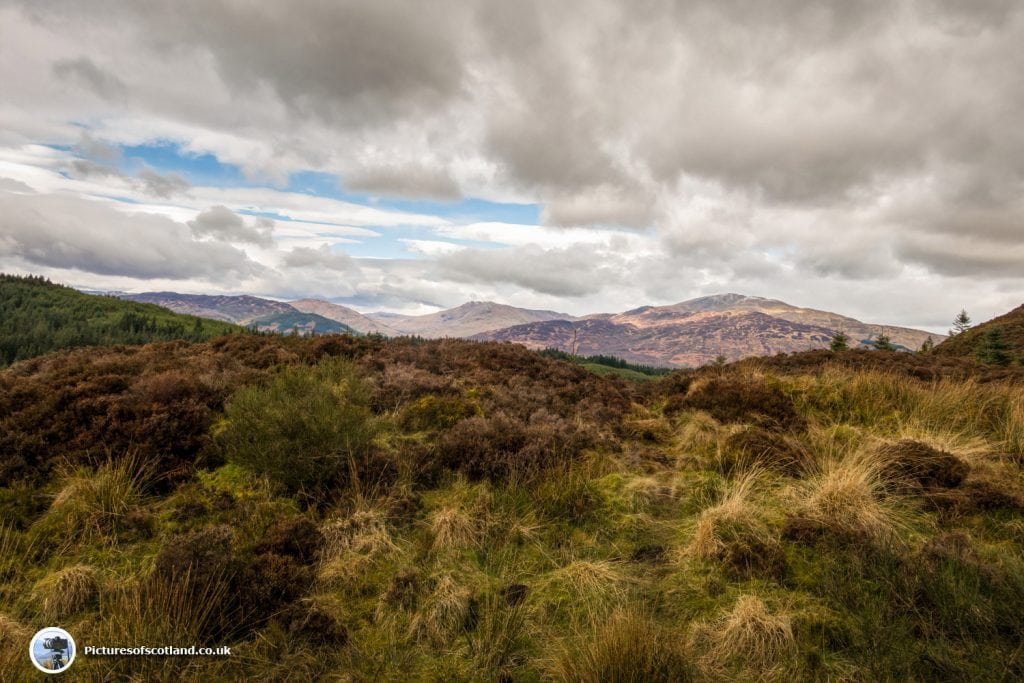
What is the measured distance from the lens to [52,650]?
3.51 metres

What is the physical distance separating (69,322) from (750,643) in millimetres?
168568

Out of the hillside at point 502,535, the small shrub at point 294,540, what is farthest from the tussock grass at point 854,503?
the small shrub at point 294,540

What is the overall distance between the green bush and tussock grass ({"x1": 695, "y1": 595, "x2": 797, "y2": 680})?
4.91m

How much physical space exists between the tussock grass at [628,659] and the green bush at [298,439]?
4.30 meters

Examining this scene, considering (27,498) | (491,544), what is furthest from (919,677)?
(27,498)

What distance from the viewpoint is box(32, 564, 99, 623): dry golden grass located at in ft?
13.5

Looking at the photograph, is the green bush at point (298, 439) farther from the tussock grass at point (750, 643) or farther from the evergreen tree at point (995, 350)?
the evergreen tree at point (995, 350)

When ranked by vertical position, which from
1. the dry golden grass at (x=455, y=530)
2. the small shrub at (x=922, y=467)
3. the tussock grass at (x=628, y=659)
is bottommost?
the dry golden grass at (x=455, y=530)

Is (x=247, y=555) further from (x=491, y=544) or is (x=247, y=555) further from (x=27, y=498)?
(x=27, y=498)

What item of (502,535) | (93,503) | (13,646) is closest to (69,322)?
(93,503)

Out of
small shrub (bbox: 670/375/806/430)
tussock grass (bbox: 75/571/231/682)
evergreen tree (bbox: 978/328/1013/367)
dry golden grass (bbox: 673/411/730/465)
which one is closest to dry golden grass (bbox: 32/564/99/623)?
tussock grass (bbox: 75/571/231/682)

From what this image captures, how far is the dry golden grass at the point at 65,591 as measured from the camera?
4.12 meters

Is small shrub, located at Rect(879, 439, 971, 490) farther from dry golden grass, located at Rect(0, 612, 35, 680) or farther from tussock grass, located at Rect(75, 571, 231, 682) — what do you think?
dry golden grass, located at Rect(0, 612, 35, 680)

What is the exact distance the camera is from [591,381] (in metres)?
15.2
